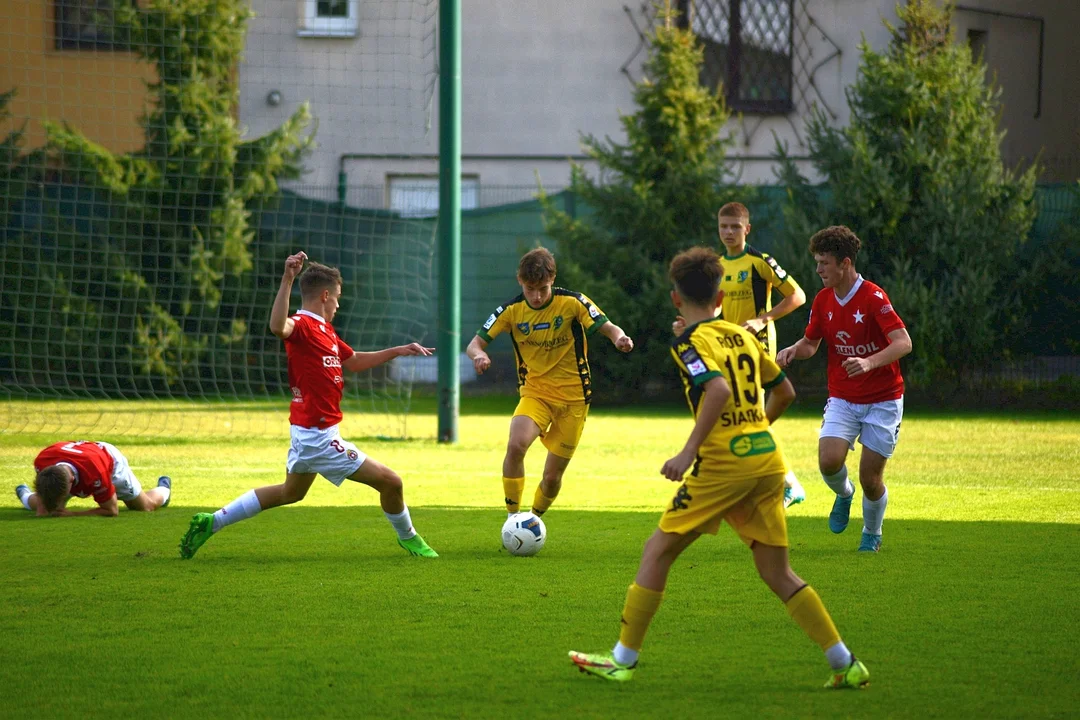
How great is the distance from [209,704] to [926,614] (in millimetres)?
3128

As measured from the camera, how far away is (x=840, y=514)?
24.2ft

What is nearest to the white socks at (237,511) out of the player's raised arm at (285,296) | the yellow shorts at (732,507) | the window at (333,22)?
the player's raised arm at (285,296)

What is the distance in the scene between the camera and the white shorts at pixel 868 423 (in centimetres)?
691

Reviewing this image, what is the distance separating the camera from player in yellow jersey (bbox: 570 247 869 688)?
4.17m

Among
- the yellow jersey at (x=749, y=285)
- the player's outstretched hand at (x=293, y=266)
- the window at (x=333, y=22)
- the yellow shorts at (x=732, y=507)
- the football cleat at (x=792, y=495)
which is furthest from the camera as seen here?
the window at (x=333, y=22)

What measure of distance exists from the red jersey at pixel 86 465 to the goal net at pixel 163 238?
229 inches

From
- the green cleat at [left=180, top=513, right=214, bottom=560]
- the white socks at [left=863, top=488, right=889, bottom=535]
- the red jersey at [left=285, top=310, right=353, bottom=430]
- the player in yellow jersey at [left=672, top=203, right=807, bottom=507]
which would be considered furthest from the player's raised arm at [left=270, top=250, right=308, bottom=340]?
the player in yellow jersey at [left=672, top=203, right=807, bottom=507]

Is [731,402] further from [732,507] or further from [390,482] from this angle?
[390,482]

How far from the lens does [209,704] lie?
4020 millimetres

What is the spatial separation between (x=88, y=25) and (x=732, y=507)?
50.3 ft

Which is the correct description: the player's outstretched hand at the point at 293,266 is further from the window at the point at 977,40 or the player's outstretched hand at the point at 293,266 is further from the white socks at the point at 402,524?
the window at the point at 977,40

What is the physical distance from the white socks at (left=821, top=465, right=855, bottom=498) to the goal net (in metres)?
7.64

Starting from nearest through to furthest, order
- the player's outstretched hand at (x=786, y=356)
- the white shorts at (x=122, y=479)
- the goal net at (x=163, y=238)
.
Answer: the player's outstretched hand at (x=786, y=356)
the white shorts at (x=122, y=479)
the goal net at (x=163, y=238)

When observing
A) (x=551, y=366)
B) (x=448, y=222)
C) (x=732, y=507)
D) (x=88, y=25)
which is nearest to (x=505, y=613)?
(x=732, y=507)
